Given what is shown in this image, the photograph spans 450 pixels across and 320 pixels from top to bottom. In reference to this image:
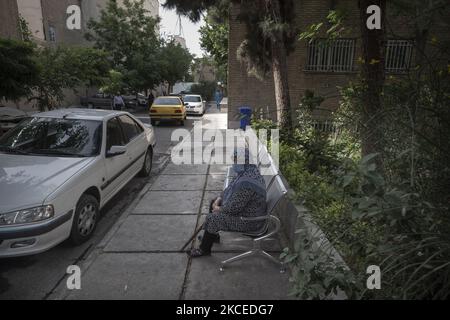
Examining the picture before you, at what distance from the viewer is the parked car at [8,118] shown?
29.5ft

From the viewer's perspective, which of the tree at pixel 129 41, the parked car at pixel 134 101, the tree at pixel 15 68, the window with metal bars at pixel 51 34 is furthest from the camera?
the parked car at pixel 134 101

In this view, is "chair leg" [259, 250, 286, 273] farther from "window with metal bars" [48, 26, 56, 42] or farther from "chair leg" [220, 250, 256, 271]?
"window with metal bars" [48, 26, 56, 42]

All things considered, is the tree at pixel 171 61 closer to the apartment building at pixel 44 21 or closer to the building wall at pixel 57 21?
the apartment building at pixel 44 21

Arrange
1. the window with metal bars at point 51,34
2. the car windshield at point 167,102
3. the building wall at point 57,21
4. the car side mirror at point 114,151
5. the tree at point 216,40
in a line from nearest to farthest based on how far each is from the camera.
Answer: the car side mirror at point 114,151 → the car windshield at point 167,102 → the tree at point 216,40 → the building wall at point 57,21 → the window with metal bars at point 51,34

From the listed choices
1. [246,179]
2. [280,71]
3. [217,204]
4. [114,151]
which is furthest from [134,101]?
[246,179]

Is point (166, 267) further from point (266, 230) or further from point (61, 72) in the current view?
point (61, 72)

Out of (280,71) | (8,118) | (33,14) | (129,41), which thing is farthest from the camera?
(129,41)

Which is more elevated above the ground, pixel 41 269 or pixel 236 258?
pixel 236 258

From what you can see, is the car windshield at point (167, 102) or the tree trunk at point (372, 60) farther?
the car windshield at point (167, 102)

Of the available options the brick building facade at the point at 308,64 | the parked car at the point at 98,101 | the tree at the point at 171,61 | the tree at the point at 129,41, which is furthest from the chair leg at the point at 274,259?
the tree at the point at 171,61

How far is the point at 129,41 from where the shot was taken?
2411cm

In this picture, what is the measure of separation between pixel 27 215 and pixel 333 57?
12.8m

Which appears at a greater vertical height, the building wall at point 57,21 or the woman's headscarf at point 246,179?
the building wall at point 57,21
